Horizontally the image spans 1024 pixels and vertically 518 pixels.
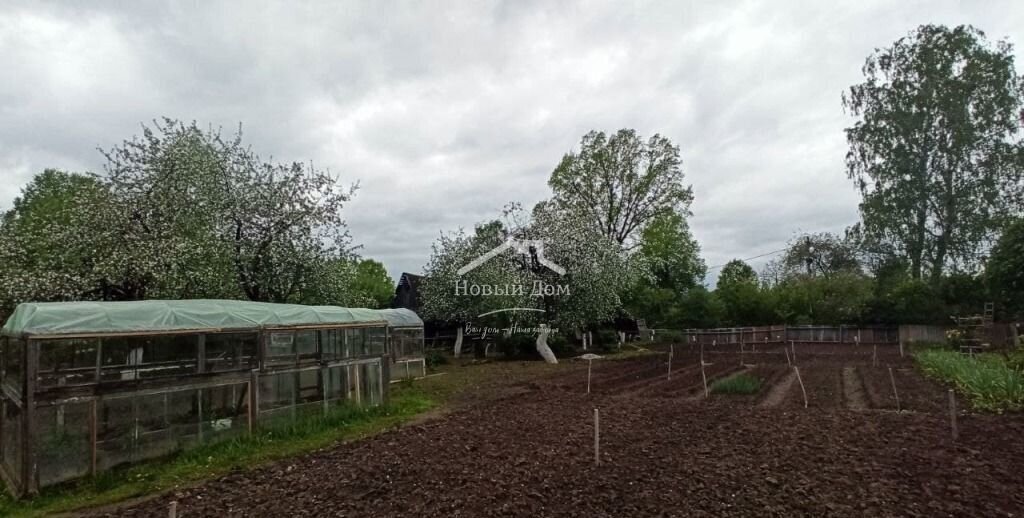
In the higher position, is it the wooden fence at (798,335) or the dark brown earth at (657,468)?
the dark brown earth at (657,468)

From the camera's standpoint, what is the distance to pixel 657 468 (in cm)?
704

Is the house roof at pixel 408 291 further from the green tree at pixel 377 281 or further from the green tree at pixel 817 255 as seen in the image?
the green tree at pixel 817 255

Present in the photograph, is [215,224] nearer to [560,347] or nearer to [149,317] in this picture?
[149,317]

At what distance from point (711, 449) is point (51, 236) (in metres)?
16.5

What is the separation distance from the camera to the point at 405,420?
1125 cm

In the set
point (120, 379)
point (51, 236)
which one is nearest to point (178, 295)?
point (51, 236)

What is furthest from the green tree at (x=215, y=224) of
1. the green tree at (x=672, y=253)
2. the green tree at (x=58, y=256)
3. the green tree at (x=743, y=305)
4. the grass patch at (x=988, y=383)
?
the green tree at (x=743, y=305)

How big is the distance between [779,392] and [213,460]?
13726 mm

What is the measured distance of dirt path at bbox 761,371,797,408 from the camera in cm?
1248

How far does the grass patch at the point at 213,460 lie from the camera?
653 cm

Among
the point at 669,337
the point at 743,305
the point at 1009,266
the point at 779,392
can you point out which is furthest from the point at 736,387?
the point at 743,305

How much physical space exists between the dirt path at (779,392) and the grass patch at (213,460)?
28.3 feet

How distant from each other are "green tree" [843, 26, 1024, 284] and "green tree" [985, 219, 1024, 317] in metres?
5.13

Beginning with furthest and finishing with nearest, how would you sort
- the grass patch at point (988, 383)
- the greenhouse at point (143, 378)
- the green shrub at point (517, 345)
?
1. the green shrub at point (517, 345)
2. the grass patch at point (988, 383)
3. the greenhouse at point (143, 378)
